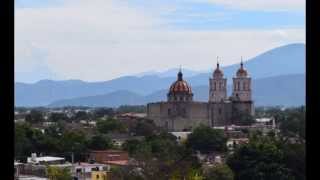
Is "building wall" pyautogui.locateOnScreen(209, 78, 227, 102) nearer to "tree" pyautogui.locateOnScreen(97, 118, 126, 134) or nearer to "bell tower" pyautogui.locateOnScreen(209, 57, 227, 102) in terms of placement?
"bell tower" pyautogui.locateOnScreen(209, 57, 227, 102)

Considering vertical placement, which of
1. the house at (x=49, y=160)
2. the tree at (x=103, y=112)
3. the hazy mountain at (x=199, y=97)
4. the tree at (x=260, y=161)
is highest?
the hazy mountain at (x=199, y=97)

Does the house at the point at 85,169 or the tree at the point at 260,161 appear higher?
the tree at the point at 260,161

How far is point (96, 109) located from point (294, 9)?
0.81 meters

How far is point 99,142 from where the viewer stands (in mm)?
1376

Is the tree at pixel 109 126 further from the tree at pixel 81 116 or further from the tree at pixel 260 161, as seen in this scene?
the tree at pixel 260 161

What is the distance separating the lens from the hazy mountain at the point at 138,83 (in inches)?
39.4

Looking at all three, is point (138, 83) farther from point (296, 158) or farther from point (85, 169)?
point (296, 158)

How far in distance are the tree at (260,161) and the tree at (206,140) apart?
0.15 meters

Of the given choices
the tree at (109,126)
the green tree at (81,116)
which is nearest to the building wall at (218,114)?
the tree at (109,126)

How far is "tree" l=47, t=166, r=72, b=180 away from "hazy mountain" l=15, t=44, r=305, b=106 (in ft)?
0.54

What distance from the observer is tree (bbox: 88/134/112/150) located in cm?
133

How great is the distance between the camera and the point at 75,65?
1.17 metres

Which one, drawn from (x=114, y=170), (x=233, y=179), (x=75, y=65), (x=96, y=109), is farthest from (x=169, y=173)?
(x=96, y=109)

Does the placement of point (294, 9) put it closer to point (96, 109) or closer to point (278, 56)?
point (278, 56)
